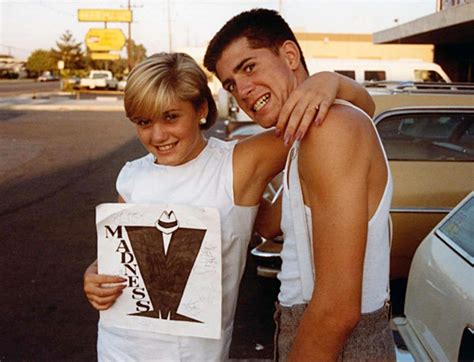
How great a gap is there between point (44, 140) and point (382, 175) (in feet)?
53.5

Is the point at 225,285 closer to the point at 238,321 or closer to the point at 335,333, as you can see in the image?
the point at 335,333

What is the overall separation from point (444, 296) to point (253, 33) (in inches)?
54.7

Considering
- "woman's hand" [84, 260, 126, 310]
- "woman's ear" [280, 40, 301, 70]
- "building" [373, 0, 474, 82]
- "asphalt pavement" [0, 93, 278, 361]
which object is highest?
"building" [373, 0, 474, 82]

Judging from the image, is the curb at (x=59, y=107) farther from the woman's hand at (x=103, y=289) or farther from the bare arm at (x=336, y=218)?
the bare arm at (x=336, y=218)

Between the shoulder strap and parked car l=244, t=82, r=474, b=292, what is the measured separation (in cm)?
277

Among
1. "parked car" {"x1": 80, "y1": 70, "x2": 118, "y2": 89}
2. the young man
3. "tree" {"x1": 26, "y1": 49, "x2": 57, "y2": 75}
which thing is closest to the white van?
the young man

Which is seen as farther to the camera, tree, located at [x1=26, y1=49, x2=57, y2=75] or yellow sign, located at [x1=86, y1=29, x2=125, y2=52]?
tree, located at [x1=26, y1=49, x2=57, y2=75]

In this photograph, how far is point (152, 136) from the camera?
1.80m

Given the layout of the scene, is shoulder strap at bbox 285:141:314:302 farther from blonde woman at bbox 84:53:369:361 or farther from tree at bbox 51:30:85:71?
tree at bbox 51:30:85:71

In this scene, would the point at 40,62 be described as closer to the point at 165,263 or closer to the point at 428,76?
the point at 428,76

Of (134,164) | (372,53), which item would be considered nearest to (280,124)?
(134,164)

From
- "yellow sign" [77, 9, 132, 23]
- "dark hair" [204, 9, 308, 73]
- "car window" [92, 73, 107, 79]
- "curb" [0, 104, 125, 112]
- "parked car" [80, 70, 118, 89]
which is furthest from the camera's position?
"yellow sign" [77, 9, 132, 23]

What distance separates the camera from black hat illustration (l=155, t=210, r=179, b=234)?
1.72 meters

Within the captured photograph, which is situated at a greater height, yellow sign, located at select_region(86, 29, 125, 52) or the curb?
yellow sign, located at select_region(86, 29, 125, 52)
